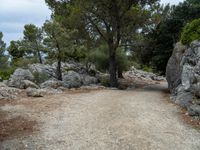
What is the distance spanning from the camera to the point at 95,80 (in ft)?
74.0

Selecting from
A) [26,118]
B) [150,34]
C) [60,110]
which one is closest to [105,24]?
[150,34]

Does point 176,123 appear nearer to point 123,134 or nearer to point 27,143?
point 123,134

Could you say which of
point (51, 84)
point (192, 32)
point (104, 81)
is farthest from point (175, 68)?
point (104, 81)

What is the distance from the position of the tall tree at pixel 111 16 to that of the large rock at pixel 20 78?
5.18 meters

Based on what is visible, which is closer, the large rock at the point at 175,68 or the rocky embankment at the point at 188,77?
the rocky embankment at the point at 188,77

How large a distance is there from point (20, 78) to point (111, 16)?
8086 mm

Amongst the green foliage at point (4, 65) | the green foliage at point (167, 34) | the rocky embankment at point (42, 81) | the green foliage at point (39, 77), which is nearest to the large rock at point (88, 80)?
the rocky embankment at point (42, 81)

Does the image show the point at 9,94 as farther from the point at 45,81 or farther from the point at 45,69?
the point at 45,69

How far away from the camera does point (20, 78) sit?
59.9 feet

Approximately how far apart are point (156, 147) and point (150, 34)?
671 inches

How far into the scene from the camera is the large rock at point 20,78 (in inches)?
680

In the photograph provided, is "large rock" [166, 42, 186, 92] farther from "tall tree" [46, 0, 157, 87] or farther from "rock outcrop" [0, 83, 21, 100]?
"rock outcrop" [0, 83, 21, 100]

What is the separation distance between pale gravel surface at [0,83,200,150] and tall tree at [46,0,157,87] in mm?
9580

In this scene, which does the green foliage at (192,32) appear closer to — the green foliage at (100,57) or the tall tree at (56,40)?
the tall tree at (56,40)
